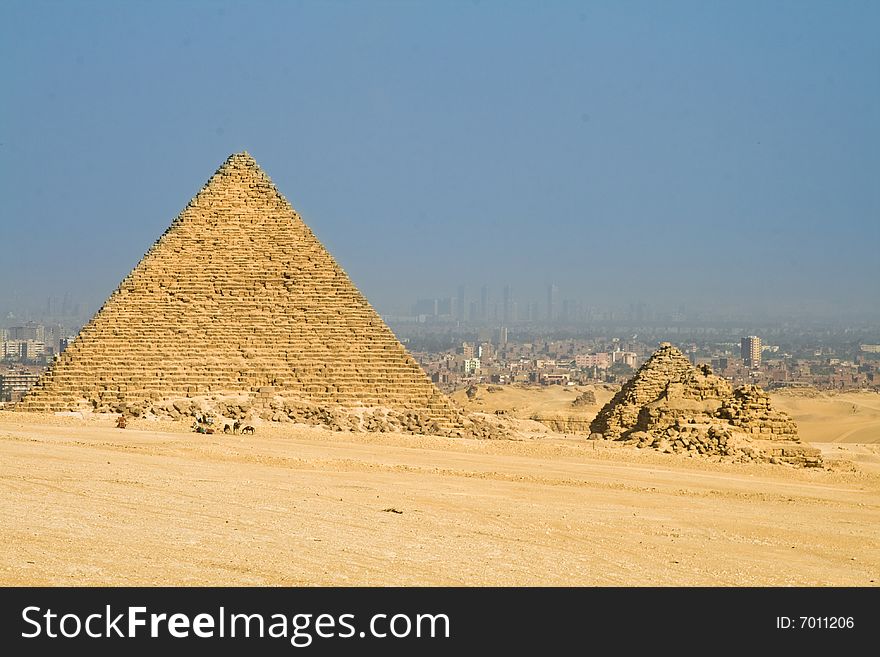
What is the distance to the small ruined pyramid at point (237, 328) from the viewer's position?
87.1 feet

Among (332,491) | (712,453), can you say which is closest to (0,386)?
(712,453)

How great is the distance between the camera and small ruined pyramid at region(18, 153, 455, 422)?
87.1ft

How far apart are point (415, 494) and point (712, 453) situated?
966 centimetres

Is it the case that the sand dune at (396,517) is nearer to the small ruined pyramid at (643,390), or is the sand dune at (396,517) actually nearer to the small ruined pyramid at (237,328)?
the small ruined pyramid at (237,328)

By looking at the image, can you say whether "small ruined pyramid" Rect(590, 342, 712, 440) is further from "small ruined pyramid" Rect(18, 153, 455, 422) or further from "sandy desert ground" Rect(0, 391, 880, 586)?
"sandy desert ground" Rect(0, 391, 880, 586)

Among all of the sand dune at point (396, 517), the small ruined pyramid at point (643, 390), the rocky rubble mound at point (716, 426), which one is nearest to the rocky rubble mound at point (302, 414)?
the sand dune at point (396, 517)

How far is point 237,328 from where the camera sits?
27.5 meters

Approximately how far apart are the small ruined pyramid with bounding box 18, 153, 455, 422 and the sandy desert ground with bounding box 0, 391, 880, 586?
12.2 ft

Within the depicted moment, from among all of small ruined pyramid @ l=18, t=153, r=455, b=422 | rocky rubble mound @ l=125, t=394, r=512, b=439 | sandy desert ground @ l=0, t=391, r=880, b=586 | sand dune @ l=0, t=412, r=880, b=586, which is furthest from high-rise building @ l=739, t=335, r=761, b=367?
sand dune @ l=0, t=412, r=880, b=586

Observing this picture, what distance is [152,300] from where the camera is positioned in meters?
27.7

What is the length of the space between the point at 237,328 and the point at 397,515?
15.0 metres

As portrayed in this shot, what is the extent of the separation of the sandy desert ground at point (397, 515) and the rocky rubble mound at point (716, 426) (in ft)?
3.31

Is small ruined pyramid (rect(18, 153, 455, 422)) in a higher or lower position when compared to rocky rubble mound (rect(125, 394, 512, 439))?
higher
